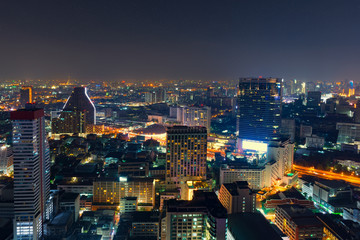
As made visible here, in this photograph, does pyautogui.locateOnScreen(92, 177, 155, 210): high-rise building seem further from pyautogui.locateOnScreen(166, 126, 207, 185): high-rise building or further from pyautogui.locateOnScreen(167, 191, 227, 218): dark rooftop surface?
pyautogui.locateOnScreen(167, 191, 227, 218): dark rooftop surface

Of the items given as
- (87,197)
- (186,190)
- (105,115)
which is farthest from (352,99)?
(87,197)

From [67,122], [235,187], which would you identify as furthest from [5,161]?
[235,187]

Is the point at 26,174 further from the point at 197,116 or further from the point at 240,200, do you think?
the point at 197,116

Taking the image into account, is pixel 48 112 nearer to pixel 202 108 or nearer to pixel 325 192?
pixel 202 108

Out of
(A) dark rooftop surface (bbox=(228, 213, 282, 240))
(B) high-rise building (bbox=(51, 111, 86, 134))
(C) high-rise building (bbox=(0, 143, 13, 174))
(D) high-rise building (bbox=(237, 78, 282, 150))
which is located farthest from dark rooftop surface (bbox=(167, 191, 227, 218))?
(B) high-rise building (bbox=(51, 111, 86, 134))

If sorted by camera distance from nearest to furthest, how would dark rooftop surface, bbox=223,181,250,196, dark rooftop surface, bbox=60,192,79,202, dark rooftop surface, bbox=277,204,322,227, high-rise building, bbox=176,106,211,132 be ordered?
dark rooftop surface, bbox=277,204,322,227
dark rooftop surface, bbox=223,181,250,196
dark rooftop surface, bbox=60,192,79,202
high-rise building, bbox=176,106,211,132
